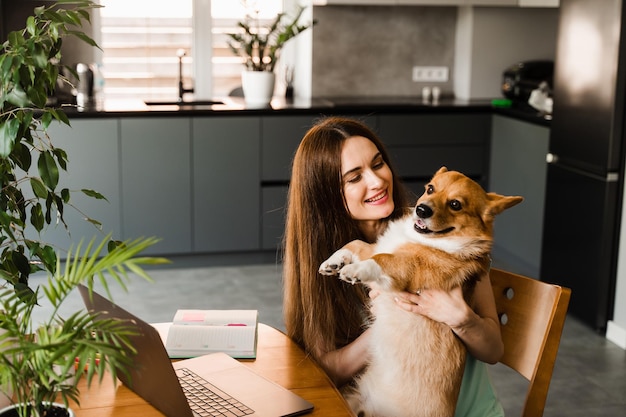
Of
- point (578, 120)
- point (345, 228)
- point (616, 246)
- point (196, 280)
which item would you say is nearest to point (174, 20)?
point (196, 280)

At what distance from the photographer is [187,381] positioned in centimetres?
166

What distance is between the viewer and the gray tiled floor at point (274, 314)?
3.17 metres

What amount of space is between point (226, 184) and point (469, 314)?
10.5 feet

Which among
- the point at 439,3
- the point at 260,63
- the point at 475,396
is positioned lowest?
the point at 475,396

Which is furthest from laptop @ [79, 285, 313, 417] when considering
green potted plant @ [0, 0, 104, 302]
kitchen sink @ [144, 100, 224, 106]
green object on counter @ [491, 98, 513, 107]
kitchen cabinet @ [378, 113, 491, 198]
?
green object on counter @ [491, 98, 513, 107]

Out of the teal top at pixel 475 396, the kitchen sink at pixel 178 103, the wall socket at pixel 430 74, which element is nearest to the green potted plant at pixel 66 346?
the teal top at pixel 475 396

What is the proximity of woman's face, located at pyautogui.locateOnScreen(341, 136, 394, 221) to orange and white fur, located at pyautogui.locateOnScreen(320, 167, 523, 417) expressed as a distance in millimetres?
198

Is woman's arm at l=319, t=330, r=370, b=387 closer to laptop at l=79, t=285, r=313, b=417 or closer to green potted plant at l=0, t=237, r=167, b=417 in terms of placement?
laptop at l=79, t=285, r=313, b=417

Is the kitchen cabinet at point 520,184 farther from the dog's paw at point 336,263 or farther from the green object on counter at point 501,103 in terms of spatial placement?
the dog's paw at point 336,263

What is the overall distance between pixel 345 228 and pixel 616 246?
2246mm

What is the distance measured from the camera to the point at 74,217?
4520mm

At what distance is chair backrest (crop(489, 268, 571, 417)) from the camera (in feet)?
5.70

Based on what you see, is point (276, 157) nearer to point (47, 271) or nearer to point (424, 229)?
point (424, 229)

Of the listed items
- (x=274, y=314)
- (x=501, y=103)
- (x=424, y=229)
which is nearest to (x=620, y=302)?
(x=274, y=314)
